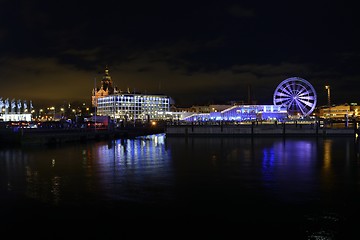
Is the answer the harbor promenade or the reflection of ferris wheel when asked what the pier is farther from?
the reflection of ferris wheel

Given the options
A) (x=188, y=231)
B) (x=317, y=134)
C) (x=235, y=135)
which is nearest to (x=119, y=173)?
(x=188, y=231)

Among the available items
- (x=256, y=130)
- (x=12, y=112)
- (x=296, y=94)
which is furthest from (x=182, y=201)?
(x=12, y=112)

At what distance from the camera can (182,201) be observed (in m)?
18.2

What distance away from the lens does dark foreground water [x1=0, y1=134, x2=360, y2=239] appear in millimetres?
14016

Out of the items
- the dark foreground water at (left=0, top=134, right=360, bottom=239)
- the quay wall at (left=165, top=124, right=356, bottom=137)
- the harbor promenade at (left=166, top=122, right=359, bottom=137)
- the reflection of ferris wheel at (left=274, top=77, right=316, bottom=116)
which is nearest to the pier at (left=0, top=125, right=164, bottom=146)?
the harbor promenade at (left=166, top=122, right=359, bottom=137)

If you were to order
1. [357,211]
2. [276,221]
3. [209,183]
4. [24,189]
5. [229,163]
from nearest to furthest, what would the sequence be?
1. [276,221]
2. [357,211]
3. [24,189]
4. [209,183]
5. [229,163]

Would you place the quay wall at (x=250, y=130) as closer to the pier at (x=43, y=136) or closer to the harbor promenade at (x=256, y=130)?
the harbor promenade at (x=256, y=130)

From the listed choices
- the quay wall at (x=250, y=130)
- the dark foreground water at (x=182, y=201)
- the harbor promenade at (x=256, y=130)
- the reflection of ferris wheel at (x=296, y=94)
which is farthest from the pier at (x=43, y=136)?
the reflection of ferris wheel at (x=296, y=94)

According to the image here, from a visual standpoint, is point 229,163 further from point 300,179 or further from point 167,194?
point 167,194

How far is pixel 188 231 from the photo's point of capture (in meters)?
13.9

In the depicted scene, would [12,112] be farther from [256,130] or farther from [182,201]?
[182,201]

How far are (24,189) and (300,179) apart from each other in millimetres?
16624

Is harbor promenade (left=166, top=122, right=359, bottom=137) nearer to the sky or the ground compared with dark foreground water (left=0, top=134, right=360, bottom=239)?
nearer to the sky

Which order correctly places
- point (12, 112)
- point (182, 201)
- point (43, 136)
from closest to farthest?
point (182, 201) < point (43, 136) < point (12, 112)
